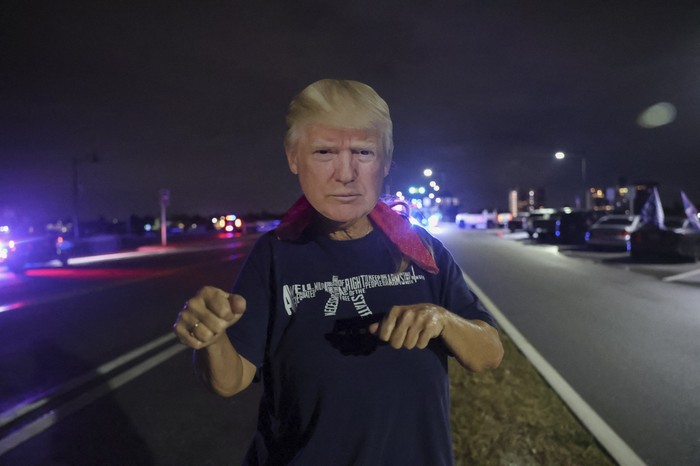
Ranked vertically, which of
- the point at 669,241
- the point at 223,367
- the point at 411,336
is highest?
the point at 411,336

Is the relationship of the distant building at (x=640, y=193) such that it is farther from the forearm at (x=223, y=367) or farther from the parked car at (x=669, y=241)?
the forearm at (x=223, y=367)

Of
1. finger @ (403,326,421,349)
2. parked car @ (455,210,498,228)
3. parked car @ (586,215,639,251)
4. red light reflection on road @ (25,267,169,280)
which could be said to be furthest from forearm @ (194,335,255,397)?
parked car @ (455,210,498,228)

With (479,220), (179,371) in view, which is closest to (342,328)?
(179,371)

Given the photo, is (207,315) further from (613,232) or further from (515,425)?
(613,232)

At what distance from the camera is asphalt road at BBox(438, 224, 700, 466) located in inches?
160

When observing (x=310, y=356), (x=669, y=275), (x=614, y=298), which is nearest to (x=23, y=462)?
(x=310, y=356)

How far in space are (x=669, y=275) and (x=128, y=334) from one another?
14.6m

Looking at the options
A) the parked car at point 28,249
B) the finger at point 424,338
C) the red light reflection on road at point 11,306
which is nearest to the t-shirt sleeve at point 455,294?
the finger at point 424,338

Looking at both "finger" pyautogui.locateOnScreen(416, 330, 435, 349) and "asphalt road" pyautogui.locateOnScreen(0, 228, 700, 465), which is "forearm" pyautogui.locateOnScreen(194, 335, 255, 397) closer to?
"finger" pyautogui.locateOnScreen(416, 330, 435, 349)

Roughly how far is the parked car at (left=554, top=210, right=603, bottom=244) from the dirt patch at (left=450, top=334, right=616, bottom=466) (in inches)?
976

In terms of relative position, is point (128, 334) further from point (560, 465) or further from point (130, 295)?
point (560, 465)

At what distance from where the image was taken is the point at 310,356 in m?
1.41

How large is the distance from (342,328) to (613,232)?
23945mm

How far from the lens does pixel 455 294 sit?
1604 mm
